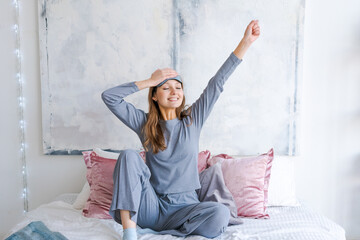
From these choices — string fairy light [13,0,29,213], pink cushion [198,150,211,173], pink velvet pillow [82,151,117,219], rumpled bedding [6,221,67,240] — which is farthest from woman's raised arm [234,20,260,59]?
string fairy light [13,0,29,213]

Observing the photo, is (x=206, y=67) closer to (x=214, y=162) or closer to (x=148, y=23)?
(x=148, y=23)

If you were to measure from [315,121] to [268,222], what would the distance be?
876 mm

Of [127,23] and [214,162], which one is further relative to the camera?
[127,23]

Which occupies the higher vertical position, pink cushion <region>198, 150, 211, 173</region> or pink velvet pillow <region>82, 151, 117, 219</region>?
pink cushion <region>198, 150, 211, 173</region>

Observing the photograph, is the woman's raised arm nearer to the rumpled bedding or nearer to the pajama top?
the pajama top

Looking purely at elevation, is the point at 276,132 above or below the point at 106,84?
below

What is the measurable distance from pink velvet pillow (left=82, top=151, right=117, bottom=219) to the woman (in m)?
0.30

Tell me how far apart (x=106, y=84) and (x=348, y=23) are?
5.27 ft

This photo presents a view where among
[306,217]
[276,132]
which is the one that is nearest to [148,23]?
[276,132]

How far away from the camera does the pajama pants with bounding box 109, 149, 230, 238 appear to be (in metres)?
1.53

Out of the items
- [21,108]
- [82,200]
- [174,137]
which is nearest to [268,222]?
[174,137]

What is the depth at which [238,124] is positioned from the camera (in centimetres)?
236

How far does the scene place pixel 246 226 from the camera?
174 centimetres

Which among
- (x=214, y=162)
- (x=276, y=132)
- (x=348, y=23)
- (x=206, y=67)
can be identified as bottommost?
(x=214, y=162)
